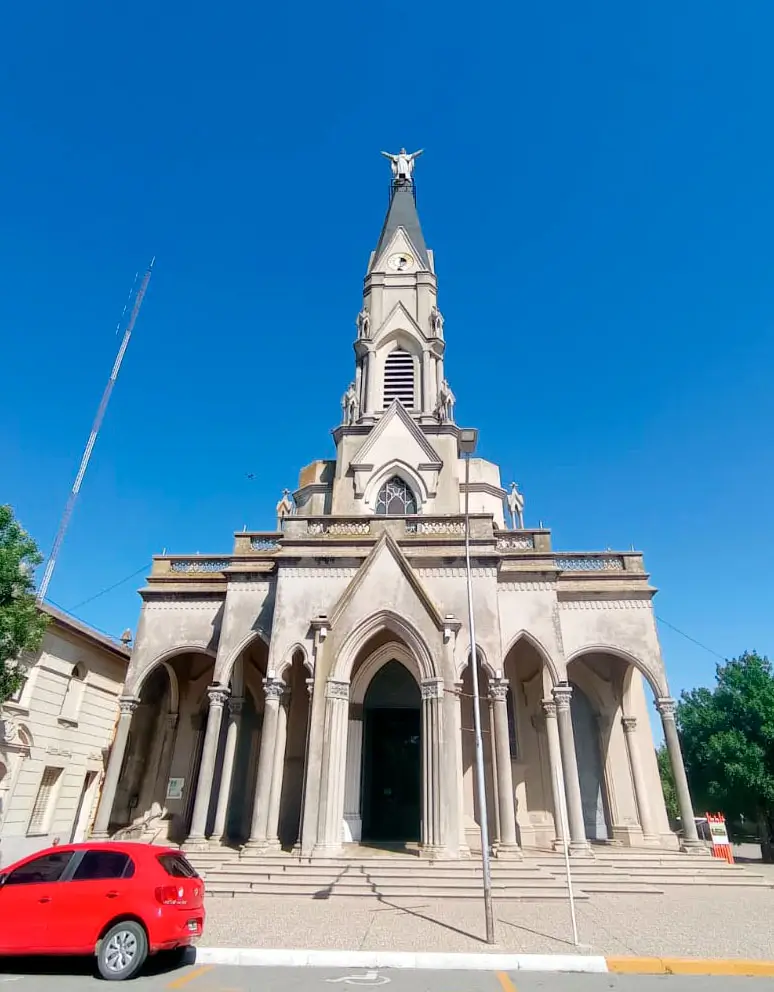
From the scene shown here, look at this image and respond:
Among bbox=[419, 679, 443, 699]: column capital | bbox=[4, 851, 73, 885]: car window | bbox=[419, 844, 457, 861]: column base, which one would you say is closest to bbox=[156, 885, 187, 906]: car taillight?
bbox=[4, 851, 73, 885]: car window

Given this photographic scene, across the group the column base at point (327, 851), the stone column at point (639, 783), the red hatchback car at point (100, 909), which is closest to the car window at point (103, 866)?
the red hatchback car at point (100, 909)

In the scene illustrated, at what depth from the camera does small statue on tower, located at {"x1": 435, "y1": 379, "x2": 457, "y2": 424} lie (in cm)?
2873

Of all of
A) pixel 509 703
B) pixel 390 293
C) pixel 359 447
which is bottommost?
pixel 509 703

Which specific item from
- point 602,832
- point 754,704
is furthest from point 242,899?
point 754,704

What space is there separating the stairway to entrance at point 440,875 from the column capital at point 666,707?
4064mm

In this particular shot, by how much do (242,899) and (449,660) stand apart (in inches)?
287

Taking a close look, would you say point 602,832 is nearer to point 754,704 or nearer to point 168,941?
point 754,704

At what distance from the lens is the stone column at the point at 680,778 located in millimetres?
17188

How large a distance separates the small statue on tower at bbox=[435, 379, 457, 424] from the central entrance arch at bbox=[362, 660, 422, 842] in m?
13.0

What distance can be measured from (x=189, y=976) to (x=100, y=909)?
4.48 ft

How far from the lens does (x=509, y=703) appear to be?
68.7ft

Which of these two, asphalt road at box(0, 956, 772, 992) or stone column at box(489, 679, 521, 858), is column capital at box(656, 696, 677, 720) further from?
asphalt road at box(0, 956, 772, 992)

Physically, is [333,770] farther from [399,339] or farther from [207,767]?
[399,339]

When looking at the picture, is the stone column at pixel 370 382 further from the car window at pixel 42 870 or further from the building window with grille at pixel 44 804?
the car window at pixel 42 870
